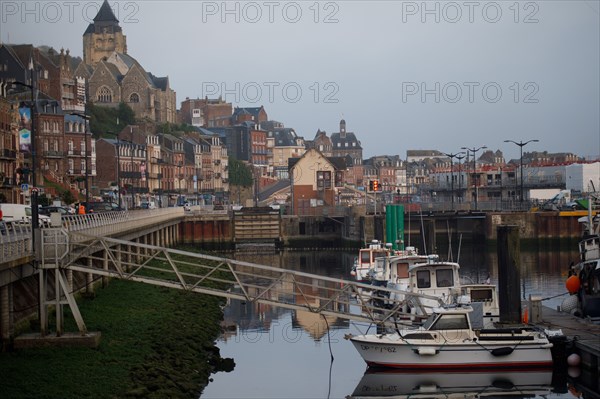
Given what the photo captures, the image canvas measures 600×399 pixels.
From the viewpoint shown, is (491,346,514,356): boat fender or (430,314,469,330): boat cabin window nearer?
(491,346,514,356): boat fender

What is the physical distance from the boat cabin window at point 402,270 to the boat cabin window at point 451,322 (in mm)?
18944

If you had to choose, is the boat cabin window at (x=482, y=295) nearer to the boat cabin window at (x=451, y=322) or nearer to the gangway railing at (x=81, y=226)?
the boat cabin window at (x=451, y=322)

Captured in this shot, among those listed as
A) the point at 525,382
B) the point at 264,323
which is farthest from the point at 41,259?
the point at 264,323

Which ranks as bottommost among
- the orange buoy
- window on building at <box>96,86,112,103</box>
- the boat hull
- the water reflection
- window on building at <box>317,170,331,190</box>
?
the water reflection

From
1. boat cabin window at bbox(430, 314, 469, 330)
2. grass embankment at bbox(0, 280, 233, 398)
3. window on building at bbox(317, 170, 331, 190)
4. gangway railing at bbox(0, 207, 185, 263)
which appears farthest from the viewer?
window on building at bbox(317, 170, 331, 190)

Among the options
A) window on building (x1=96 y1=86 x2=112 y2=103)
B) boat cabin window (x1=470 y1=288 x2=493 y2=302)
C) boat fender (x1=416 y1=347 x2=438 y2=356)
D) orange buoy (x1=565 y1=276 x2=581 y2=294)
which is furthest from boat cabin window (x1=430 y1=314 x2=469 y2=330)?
window on building (x1=96 y1=86 x2=112 y2=103)

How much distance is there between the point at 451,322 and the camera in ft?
117

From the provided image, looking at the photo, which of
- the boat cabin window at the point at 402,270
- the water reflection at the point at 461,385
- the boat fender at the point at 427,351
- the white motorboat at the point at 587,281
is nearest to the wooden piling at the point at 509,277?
the white motorboat at the point at 587,281

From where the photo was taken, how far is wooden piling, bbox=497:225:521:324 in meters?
41.2

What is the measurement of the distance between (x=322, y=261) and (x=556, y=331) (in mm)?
56889

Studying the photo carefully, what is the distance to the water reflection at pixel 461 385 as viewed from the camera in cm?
3466

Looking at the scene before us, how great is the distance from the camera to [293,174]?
5256 inches

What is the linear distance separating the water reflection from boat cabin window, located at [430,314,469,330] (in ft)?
5.28

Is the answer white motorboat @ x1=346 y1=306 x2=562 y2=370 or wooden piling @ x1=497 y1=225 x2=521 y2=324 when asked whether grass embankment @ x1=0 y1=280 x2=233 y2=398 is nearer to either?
white motorboat @ x1=346 y1=306 x2=562 y2=370
